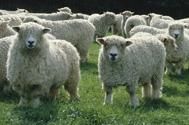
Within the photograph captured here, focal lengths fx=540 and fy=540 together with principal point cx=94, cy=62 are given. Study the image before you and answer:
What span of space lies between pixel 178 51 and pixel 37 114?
7900 millimetres

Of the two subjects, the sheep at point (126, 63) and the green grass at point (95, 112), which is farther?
the sheep at point (126, 63)

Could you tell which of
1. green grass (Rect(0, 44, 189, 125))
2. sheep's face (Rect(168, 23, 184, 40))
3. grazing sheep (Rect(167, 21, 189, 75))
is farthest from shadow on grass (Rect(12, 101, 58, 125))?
sheep's face (Rect(168, 23, 184, 40))

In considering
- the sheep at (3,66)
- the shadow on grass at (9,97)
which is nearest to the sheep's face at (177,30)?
the sheep at (3,66)

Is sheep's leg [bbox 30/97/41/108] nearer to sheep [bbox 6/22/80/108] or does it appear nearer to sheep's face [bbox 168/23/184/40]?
sheep [bbox 6/22/80/108]

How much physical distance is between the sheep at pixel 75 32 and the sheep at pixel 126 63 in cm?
542

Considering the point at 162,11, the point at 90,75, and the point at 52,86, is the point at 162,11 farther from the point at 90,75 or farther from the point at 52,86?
the point at 52,86

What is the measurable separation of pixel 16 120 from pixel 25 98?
51.3 inches

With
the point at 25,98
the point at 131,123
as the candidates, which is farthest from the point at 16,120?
the point at 131,123

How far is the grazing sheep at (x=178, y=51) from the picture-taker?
16266 mm

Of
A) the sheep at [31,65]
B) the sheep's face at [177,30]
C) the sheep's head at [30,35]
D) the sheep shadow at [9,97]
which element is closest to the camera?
the sheep's head at [30,35]

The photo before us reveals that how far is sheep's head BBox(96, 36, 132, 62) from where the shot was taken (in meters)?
10.7

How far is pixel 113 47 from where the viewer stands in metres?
10.8

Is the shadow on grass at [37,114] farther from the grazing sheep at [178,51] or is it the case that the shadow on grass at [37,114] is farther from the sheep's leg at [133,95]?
the grazing sheep at [178,51]

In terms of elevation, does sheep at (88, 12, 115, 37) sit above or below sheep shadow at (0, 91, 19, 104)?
above
